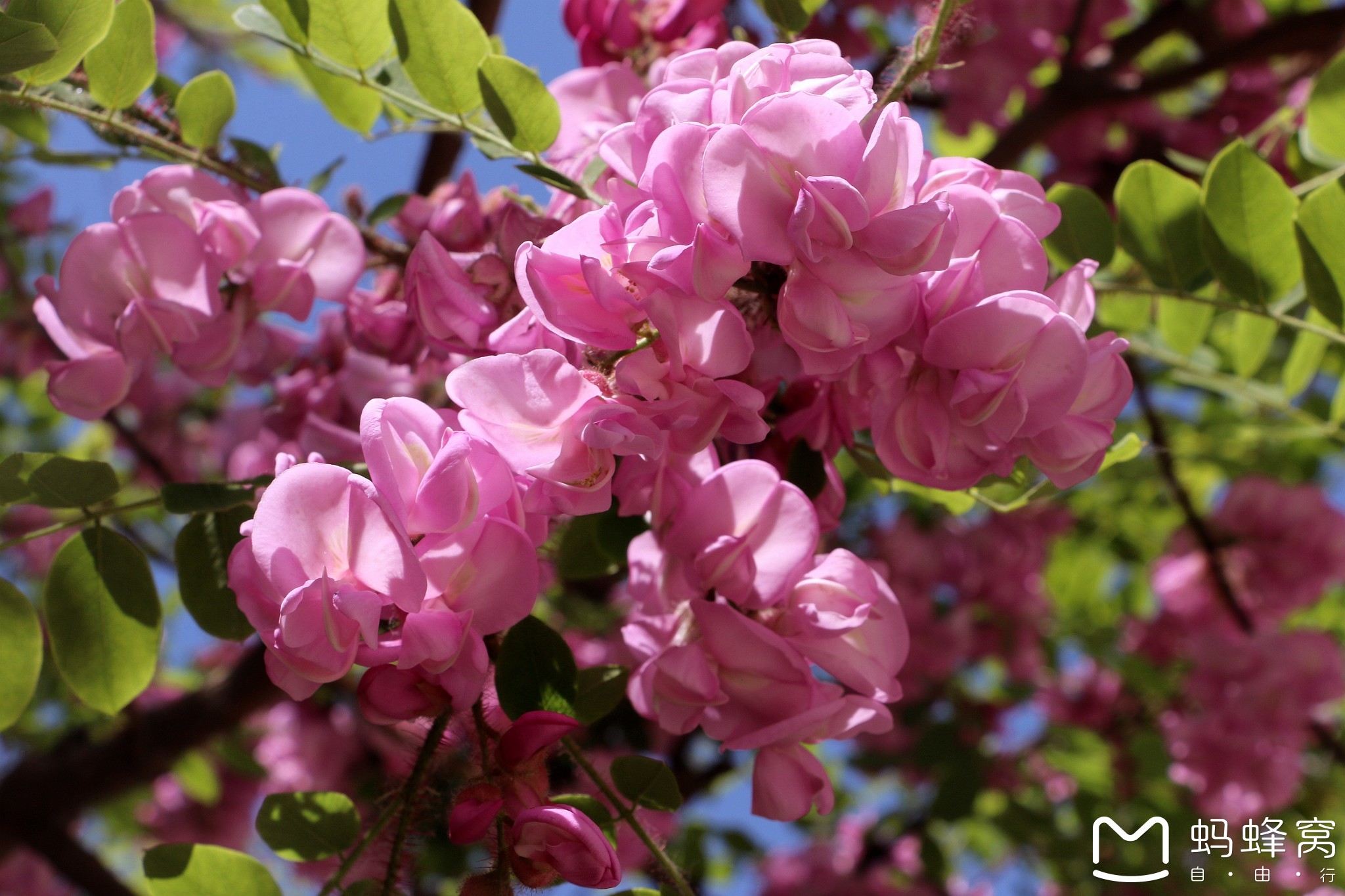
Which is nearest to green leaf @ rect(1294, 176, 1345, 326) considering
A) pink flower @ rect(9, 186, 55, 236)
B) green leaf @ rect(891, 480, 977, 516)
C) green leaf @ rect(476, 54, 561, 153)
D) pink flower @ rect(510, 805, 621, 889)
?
green leaf @ rect(891, 480, 977, 516)

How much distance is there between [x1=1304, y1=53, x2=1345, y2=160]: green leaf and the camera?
2.60 ft

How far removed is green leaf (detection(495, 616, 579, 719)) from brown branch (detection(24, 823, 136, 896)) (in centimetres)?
126

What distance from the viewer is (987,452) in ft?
1.71

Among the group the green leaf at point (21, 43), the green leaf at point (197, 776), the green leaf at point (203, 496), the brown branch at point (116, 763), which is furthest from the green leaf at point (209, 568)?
the green leaf at point (197, 776)

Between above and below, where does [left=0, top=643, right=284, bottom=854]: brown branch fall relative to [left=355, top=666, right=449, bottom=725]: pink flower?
below

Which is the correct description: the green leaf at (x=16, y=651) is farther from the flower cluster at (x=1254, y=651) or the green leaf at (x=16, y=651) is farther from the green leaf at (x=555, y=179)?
the flower cluster at (x=1254, y=651)

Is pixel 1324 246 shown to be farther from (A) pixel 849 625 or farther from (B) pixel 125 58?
(B) pixel 125 58

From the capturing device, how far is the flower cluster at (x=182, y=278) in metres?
0.67

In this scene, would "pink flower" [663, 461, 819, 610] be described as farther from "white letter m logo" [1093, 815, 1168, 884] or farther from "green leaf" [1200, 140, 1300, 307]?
"white letter m logo" [1093, 815, 1168, 884]

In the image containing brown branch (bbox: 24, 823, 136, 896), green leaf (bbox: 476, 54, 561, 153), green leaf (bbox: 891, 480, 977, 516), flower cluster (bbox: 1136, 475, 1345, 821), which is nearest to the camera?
green leaf (bbox: 476, 54, 561, 153)

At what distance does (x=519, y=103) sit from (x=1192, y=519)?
4.52 ft

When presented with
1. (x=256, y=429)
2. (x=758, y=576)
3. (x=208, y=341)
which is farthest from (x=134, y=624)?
(x=256, y=429)

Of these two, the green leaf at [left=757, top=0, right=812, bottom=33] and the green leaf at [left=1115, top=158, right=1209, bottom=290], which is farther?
the green leaf at [left=1115, top=158, right=1209, bottom=290]

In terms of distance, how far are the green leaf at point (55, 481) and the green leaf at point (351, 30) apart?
30cm
